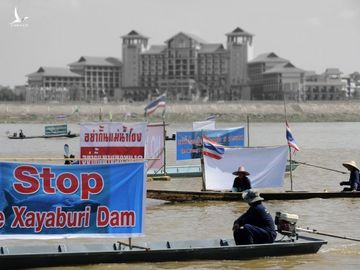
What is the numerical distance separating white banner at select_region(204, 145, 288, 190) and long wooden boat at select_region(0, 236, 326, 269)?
747 cm

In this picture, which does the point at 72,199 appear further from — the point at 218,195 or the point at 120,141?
the point at 120,141

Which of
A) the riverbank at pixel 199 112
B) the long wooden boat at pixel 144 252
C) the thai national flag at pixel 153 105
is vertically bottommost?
the riverbank at pixel 199 112

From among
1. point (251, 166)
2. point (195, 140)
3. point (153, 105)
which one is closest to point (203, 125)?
point (195, 140)

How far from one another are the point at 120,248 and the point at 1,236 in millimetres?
2117

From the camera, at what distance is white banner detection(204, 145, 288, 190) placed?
22.1 meters

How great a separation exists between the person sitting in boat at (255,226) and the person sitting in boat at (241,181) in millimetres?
6253

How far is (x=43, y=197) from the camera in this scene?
1269 centimetres

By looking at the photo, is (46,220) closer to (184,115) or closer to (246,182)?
(246,182)

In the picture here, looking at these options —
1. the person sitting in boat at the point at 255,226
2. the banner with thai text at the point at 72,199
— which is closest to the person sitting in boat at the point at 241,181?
the person sitting in boat at the point at 255,226

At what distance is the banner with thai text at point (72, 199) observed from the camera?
12.6 meters

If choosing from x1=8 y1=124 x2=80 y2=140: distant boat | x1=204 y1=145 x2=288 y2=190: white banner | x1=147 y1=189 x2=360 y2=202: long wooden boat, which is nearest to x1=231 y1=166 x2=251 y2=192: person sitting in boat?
x1=147 y1=189 x2=360 y2=202: long wooden boat

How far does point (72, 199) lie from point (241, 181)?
8890mm

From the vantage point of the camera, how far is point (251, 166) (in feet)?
73.0

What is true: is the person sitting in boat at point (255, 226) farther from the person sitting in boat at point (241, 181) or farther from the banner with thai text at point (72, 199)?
the person sitting in boat at point (241, 181)
